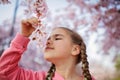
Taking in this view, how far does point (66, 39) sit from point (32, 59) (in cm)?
33

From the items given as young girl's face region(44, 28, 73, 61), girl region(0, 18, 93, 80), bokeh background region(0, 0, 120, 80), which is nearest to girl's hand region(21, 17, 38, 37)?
girl region(0, 18, 93, 80)

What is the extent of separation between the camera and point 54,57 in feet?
4.35

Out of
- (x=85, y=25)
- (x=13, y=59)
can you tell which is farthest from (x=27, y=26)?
(x=85, y=25)

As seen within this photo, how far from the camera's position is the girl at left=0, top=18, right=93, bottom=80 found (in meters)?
1.24

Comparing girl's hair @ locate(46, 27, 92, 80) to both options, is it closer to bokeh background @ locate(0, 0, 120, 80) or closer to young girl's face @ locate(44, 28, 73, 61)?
young girl's face @ locate(44, 28, 73, 61)

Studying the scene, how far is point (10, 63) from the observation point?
1.23 m

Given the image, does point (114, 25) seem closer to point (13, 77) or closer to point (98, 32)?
point (98, 32)

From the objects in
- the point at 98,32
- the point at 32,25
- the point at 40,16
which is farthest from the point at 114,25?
the point at 32,25

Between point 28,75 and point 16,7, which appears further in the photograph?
point 16,7

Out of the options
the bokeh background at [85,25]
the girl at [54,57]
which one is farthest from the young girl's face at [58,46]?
the bokeh background at [85,25]

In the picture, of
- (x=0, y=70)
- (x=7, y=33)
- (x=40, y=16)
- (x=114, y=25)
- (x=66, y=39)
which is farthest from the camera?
(x=114, y=25)

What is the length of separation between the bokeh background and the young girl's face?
206 mm

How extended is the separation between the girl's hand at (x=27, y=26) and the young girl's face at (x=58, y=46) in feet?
0.34

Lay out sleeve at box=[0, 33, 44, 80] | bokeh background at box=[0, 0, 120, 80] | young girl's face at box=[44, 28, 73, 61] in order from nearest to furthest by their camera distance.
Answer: sleeve at box=[0, 33, 44, 80] → young girl's face at box=[44, 28, 73, 61] → bokeh background at box=[0, 0, 120, 80]
